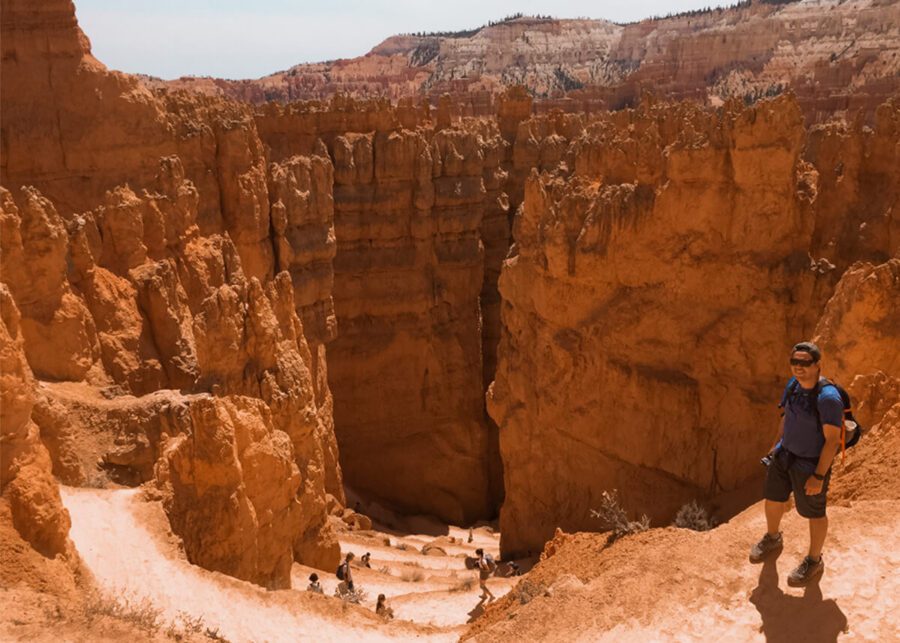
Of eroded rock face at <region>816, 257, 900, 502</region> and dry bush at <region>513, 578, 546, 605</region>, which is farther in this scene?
eroded rock face at <region>816, 257, 900, 502</region>

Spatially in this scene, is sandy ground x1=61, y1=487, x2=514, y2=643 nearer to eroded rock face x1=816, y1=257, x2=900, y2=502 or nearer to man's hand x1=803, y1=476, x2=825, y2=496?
man's hand x1=803, y1=476, x2=825, y2=496

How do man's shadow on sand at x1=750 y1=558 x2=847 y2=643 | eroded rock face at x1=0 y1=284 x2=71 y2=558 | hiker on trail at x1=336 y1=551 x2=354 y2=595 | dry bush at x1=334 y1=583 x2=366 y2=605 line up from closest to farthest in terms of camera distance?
man's shadow on sand at x1=750 y1=558 x2=847 y2=643
eroded rock face at x1=0 y1=284 x2=71 y2=558
dry bush at x1=334 y1=583 x2=366 y2=605
hiker on trail at x1=336 y1=551 x2=354 y2=595

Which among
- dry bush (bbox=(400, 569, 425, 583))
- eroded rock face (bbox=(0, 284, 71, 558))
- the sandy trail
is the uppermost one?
eroded rock face (bbox=(0, 284, 71, 558))

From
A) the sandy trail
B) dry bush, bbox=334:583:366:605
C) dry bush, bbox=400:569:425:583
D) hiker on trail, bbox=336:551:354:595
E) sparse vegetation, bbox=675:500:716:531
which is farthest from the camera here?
dry bush, bbox=400:569:425:583

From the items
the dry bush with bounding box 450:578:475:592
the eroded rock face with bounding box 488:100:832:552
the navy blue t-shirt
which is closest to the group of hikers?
the dry bush with bounding box 450:578:475:592

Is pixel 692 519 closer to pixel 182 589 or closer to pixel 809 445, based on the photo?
pixel 809 445

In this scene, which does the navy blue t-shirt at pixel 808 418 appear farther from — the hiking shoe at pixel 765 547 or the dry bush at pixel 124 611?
the dry bush at pixel 124 611

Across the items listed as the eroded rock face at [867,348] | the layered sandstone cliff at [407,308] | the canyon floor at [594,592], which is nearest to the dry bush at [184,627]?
the canyon floor at [594,592]
